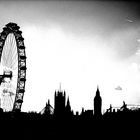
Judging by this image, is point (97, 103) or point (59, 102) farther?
point (97, 103)

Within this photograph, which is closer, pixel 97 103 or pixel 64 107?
pixel 64 107

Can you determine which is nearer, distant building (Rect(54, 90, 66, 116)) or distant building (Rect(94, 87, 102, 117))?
distant building (Rect(54, 90, 66, 116))

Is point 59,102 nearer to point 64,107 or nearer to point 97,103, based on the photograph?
point 64,107

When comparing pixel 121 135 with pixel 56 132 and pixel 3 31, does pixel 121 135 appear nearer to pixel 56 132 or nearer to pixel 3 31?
pixel 56 132

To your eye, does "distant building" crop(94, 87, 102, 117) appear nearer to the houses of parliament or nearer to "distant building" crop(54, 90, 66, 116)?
the houses of parliament

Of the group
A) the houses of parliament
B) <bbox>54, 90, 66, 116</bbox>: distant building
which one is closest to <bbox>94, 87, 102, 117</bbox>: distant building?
the houses of parliament

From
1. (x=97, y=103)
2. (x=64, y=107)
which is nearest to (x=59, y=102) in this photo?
(x=64, y=107)

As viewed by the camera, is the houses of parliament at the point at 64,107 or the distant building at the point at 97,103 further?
the distant building at the point at 97,103

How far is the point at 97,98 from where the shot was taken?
100 meters

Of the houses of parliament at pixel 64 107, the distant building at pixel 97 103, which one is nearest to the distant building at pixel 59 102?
the houses of parliament at pixel 64 107

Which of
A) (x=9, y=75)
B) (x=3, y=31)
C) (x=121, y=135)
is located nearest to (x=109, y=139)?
(x=121, y=135)

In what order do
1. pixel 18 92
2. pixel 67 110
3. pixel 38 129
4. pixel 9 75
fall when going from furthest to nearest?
pixel 67 110, pixel 38 129, pixel 18 92, pixel 9 75

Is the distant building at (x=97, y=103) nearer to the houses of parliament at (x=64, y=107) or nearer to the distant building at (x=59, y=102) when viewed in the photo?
the houses of parliament at (x=64, y=107)

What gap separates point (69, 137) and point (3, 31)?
23768mm
